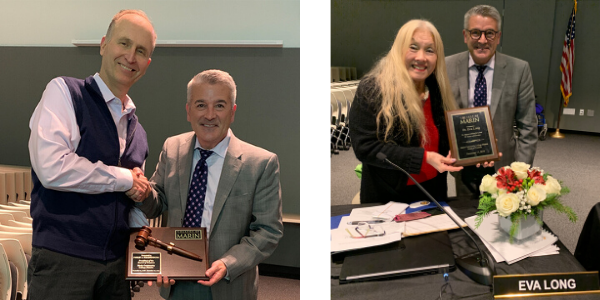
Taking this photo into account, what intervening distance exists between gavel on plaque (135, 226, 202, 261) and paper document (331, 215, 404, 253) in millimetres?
638

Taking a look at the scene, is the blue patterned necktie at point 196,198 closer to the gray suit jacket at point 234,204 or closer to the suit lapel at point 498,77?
the gray suit jacket at point 234,204

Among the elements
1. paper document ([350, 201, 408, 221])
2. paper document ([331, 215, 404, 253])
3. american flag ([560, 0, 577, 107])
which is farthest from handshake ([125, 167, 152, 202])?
american flag ([560, 0, 577, 107])

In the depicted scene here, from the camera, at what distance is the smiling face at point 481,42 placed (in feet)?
7.02

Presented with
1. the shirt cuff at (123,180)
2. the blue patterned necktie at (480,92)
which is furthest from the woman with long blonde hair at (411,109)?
the shirt cuff at (123,180)

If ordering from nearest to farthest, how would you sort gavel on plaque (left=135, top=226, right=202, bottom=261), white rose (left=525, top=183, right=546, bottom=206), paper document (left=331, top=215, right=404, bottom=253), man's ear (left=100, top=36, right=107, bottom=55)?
1. white rose (left=525, top=183, right=546, bottom=206)
2. gavel on plaque (left=135, top=226, right=202, bottom=261)
3. paper document (left=331, top=215, right=404, bottom=253)
4. man's ear (left=100, top=36, right=107, bottom=55)

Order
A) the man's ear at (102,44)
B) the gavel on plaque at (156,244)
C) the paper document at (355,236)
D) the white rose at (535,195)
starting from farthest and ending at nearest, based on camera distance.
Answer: the man's ear at (102,44), the paper document at (355,236), the gavel on plaque at (156,244), the white rose at (535,195)

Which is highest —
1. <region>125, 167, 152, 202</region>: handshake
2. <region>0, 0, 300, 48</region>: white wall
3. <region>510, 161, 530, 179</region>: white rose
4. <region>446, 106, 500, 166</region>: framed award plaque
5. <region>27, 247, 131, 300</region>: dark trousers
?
<region>0, 0, 300, 48</region>: white wall

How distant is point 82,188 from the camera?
2.13 metres

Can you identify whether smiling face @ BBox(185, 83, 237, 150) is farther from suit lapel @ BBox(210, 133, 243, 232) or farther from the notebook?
the notebook

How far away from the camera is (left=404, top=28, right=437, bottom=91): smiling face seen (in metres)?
2.15

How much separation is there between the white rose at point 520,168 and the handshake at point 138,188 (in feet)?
5.23

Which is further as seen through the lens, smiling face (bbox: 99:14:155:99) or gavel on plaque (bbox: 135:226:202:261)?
smiling face (bbox: 99:14:155:99)

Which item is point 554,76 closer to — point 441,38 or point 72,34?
point 441,38

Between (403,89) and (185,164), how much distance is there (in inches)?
40.8
